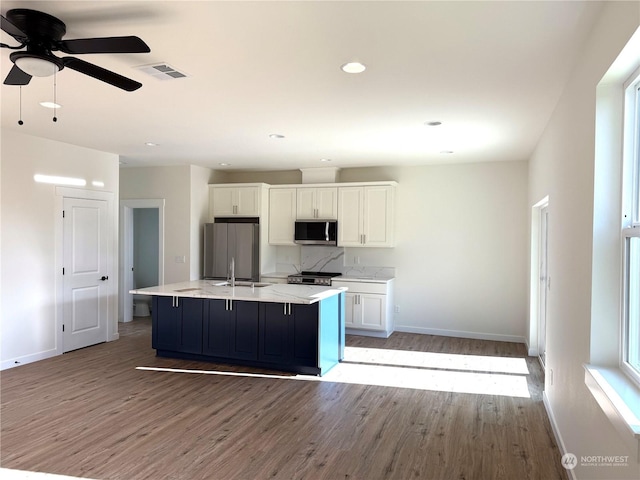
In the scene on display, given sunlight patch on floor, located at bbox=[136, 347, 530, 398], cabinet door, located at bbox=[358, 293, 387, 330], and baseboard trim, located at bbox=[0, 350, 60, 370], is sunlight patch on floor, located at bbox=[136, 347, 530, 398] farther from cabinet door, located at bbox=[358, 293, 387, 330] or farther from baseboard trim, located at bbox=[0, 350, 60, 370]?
baseboard trim, located at bbox=[0, 350, 60, 370]

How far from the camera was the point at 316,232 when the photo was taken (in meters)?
7.08

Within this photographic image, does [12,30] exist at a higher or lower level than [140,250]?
higher

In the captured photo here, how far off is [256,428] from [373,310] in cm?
342

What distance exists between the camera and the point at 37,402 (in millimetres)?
3941

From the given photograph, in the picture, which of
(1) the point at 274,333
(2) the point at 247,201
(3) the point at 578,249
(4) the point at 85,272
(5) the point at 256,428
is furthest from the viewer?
(2) the point at 247,201

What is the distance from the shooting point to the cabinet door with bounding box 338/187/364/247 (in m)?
6.91

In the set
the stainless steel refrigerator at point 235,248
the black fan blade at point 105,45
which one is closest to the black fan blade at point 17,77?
the black fan blade at point 105,45

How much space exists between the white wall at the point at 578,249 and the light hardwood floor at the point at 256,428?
515 mm

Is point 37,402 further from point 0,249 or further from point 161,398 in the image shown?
point 0,249

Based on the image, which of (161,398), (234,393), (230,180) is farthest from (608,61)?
(230,180)

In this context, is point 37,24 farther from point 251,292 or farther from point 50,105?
point 251,292

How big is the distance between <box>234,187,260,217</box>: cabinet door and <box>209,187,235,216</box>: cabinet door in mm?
96

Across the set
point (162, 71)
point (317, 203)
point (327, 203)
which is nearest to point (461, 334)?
point (327, 203)

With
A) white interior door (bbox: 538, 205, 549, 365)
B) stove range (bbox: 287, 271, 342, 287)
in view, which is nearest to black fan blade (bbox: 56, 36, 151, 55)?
white interior door (bbox: 538, 205, 549, 365)
